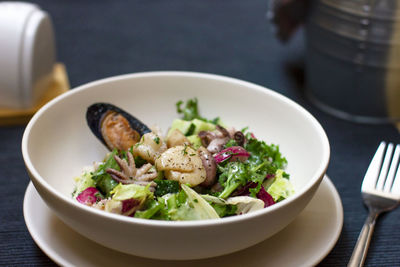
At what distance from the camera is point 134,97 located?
1.75 m

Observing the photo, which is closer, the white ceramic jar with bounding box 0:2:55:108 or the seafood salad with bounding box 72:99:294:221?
the seafood salad with bounding box 72:99:294:221

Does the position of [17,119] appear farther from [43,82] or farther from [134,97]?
[134,97]

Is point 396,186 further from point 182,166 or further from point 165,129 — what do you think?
point 165,129

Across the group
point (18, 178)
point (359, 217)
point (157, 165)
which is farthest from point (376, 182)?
point (18, 178)

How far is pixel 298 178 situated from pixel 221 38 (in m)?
1.81

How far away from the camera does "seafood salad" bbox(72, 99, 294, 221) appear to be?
121 centimetres

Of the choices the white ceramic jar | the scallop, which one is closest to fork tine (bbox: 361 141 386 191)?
the scallop

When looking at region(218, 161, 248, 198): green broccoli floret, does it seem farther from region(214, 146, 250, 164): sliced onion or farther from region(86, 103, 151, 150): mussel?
region(86, 103, 151, 150): mussel

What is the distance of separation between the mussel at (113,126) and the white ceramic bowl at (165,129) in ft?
0.17

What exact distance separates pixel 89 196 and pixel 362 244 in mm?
777

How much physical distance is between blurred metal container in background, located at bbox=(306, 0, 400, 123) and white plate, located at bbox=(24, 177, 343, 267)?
1003 mm

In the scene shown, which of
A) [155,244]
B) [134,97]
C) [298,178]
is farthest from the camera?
[134,97]

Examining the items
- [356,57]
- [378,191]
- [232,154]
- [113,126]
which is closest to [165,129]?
[113,126]

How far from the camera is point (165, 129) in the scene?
178 centimetres
